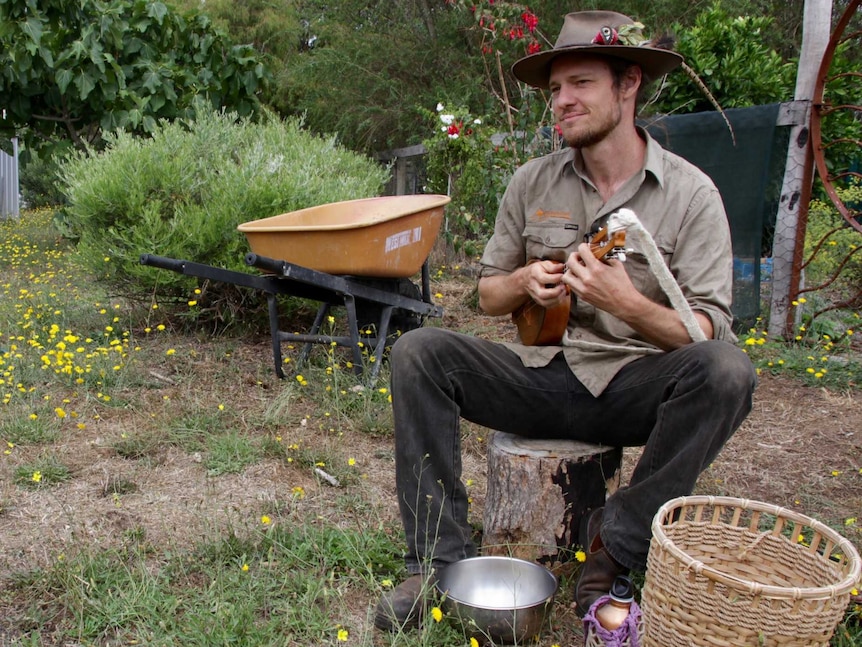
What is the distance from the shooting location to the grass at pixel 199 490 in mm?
2209

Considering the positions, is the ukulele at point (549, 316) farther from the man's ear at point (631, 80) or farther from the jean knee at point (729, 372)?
the man's ear at point (631, 80)

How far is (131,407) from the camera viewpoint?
150 inches

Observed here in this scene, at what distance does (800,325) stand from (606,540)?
3383 mm

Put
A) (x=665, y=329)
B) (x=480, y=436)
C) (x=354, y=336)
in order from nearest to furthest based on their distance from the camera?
(x=665, y=329) < (x=480, y=436) < (x=354, y=336)

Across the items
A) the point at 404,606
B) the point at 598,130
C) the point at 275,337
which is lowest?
the point at 404,606

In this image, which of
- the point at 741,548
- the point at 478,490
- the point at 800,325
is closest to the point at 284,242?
the point at 478,490

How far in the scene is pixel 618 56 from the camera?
243 centimetres

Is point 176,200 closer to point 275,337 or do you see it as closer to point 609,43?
point 275,337

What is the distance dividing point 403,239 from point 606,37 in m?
2.00

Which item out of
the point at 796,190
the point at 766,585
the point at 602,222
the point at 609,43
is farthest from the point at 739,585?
the point at 796,190

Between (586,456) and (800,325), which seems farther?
(800,325)

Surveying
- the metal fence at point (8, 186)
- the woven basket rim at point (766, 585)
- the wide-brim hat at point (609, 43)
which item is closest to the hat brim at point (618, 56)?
the wide-brim hat at point (609, 43)

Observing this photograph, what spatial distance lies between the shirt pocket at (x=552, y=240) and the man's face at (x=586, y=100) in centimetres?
27

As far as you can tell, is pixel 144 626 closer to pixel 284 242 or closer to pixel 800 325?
pixel 284 242
